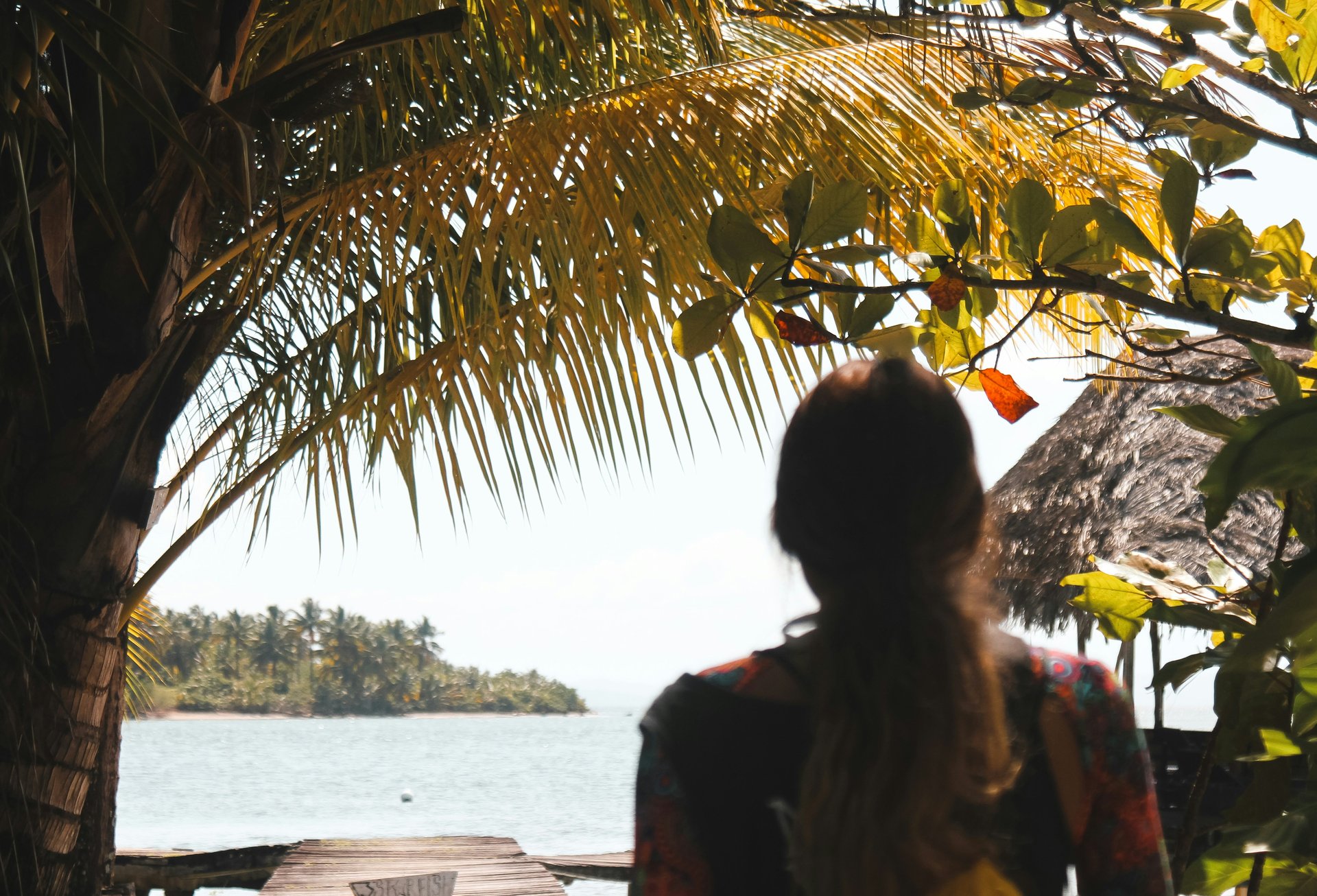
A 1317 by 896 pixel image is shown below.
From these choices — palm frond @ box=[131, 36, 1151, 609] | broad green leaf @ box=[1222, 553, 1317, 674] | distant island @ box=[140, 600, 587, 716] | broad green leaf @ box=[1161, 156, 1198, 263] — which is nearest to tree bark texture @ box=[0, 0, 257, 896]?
palm frond @ box=[131, 36, 1151, 609]

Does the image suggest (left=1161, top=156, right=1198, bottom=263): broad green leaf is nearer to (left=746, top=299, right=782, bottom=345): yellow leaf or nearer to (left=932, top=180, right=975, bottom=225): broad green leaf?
(left=932, top=180, right=975, bottom=225): broad green leaf

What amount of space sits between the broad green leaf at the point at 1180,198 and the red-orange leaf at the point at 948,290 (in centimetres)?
18

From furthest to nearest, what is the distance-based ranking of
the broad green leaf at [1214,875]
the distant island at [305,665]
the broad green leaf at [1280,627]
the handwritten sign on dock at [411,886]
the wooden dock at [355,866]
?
the distant island at [305,665] < the wooden dock at [355,866] < the handwritten sign on dock at [411,886] < the broad green leaf at [1214,875] < the broad green leaf at [1280,627]

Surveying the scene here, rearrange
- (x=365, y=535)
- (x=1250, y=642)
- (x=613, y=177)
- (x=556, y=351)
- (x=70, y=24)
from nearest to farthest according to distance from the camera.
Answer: (x=1250, y=642) → (x=70, y=24) → (x=613, y=177) → (x=556, y=351) → (x=365, y=535)

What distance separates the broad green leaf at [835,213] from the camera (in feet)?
3.16

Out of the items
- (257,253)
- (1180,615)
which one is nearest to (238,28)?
(257,253)

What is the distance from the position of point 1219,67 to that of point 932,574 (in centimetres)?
63

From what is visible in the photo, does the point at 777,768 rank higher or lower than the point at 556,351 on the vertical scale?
lower

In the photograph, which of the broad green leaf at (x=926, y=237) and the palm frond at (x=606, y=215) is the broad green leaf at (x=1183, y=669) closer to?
the broad green leaf at (x=926, y=237)

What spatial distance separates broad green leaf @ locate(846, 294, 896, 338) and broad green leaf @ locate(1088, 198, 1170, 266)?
0.21 meters

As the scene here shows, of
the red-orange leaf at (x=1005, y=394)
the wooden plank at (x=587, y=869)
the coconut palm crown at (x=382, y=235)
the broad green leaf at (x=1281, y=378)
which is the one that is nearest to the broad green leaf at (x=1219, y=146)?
the red-orange leaf at (x=1005, y=394)

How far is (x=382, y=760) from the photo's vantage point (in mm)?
41812

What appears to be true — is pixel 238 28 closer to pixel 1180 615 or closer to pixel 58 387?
pixel 58 387

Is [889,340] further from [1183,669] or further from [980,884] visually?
[980,884]
